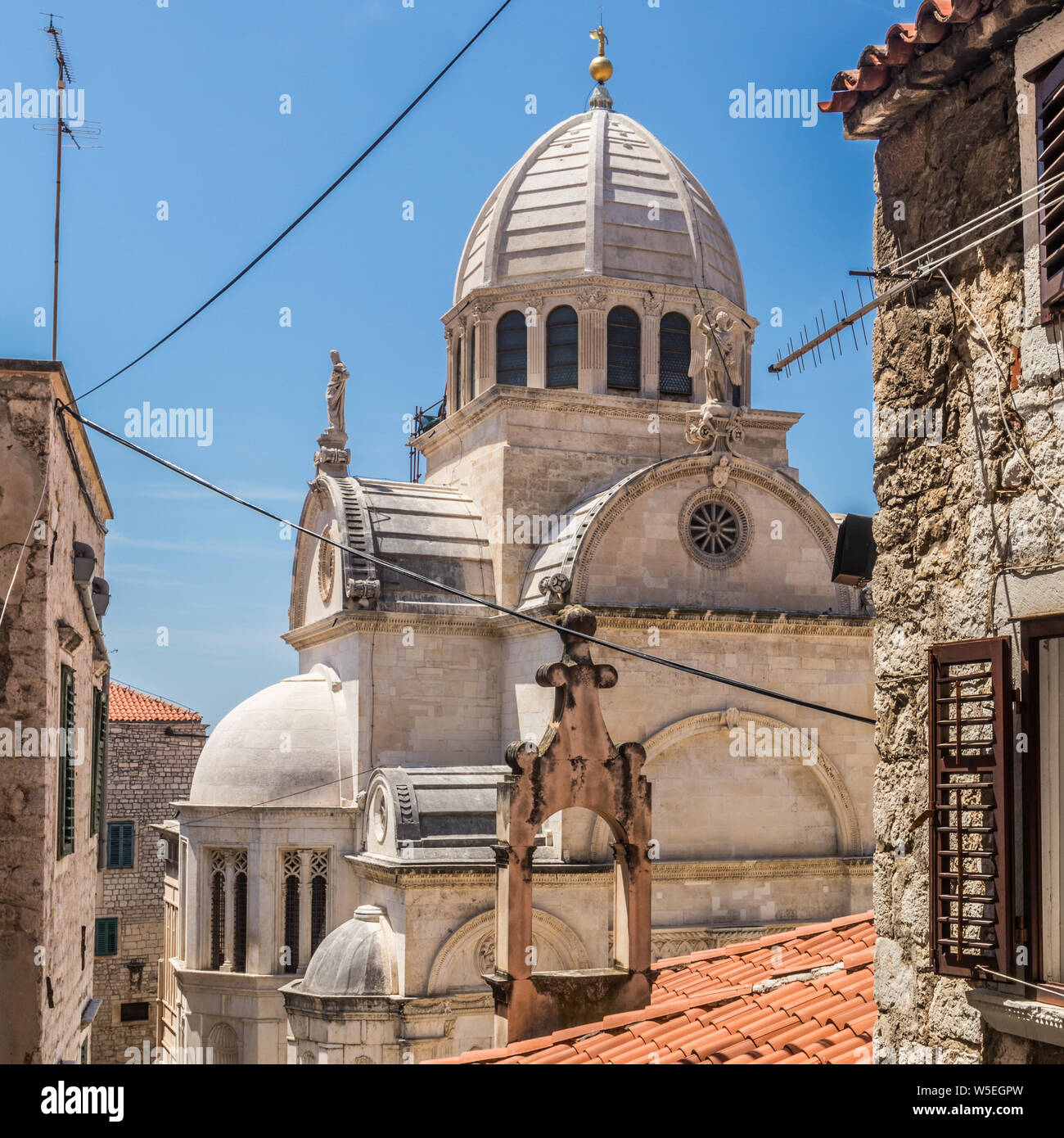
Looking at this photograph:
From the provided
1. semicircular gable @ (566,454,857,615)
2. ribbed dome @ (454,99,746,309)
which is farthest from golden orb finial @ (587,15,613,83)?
semicircular gable @ (566,454,857,615)

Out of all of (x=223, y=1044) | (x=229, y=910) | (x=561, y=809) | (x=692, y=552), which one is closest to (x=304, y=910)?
(x=229, y=910)

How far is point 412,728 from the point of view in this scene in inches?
828

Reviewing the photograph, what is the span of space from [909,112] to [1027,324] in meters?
1.31

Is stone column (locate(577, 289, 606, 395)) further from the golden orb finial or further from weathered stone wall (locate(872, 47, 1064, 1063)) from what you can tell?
weathered stone wall (locate(872, 47, 1064, 1063))

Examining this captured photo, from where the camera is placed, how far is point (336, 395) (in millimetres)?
24141

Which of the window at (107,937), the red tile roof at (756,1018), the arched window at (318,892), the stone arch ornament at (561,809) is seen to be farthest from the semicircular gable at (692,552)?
the window at (107,937)

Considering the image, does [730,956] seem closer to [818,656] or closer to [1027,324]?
[1027,324]

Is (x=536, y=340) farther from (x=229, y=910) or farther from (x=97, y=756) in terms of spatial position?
(x=97, y=756)

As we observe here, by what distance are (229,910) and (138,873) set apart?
45.5 feet

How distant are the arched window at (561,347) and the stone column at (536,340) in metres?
0.15

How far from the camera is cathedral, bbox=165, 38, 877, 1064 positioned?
58.2 feet

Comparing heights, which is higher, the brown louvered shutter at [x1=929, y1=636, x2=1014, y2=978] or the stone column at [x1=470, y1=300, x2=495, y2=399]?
the stone column at [x1=470, y1=300, x2=495, y2=399]

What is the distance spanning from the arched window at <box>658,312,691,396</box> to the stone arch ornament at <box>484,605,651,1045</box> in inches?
592
